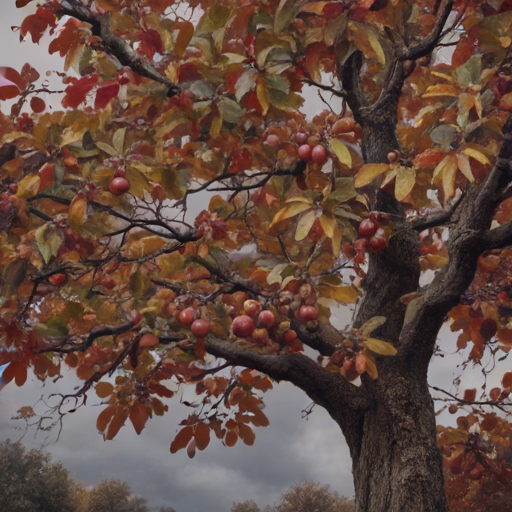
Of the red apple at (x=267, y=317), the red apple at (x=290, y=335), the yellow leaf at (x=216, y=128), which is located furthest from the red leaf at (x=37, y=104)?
the red apple at (x=290, y=335)

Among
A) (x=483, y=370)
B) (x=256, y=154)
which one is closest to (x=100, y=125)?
(x=256, y=154)

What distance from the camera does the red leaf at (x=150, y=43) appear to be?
3.44 m

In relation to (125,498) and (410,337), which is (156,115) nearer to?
(410,337)

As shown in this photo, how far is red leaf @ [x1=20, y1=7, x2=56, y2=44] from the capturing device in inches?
140

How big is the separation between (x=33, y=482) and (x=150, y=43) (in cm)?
1405

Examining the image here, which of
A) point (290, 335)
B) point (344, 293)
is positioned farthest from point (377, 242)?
point (290, 335)

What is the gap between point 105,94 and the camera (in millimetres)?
3139

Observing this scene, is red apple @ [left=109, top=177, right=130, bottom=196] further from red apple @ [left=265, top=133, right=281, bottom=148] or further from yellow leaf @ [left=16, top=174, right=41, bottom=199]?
red apple @ [left=265, top=133, right=281, bottom=148]

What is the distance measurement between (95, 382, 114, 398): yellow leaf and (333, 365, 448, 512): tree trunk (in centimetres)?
209

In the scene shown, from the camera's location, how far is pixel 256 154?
3.72m

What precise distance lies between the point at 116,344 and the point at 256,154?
2.50 meters

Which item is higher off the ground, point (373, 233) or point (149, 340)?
point (373, 233)

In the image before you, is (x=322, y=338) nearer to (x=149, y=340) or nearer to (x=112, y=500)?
(x=149, y=340)

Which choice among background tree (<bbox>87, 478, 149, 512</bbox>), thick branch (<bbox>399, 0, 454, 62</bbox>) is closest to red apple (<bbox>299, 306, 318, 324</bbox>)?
thick branch (<bbox>399, 0, 454, 62</bbox>)
